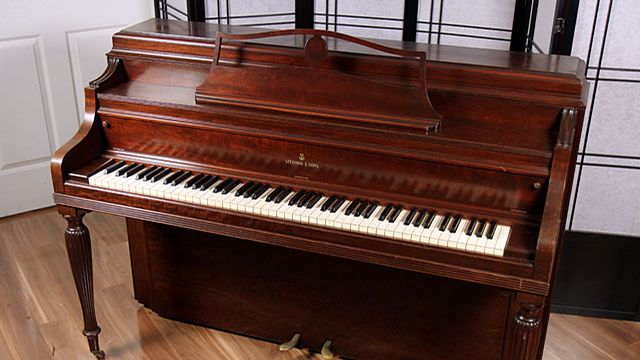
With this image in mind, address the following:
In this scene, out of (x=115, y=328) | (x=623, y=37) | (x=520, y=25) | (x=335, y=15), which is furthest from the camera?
(x=335, y=15)

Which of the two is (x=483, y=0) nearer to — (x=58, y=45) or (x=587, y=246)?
(x=587, y=246)

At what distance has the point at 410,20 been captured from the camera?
3.31 m

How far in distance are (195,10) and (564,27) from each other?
1724 millimetres

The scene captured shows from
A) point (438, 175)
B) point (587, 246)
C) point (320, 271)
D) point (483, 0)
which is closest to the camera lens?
point (438, 175)

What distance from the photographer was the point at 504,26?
10.3 feet

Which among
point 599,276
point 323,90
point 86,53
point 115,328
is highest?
point 323,90

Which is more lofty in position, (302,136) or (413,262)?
(302,136)

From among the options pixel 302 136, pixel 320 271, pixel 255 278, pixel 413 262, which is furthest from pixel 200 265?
pixel 413 262

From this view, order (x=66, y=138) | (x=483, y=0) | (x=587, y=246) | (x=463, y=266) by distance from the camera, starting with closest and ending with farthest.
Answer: (x=463, y=266) < (x=587, y=246) < (x=483, y=0) < (x=66, y=138)

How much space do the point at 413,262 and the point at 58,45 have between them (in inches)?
98.8

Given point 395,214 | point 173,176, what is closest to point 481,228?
point 395,214

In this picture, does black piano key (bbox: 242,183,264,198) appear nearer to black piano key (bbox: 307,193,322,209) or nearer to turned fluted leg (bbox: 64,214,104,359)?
black piano key (bbox: 307,193,322,209)

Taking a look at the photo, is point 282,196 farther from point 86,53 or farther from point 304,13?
point 86,53

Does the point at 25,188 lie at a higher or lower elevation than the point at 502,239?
lower
